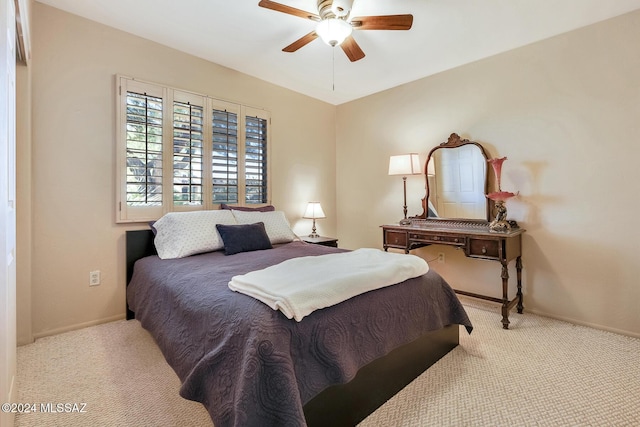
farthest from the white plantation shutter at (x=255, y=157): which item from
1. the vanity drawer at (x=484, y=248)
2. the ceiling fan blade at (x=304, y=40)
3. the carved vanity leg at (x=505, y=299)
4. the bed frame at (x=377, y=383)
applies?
the carved vanity leg at (x=505, y=299)

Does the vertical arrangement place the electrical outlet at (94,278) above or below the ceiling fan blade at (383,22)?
below

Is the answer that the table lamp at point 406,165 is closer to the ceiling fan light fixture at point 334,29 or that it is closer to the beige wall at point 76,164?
the ceiling fan light fixture at point 334,29

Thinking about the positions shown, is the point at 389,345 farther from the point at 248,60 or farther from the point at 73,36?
the point at 73,36

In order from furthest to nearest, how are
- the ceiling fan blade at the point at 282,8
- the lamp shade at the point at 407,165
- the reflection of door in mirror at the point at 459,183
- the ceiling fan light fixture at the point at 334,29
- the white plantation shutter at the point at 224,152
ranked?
the lamp shade at the point at 407,165, the white plantation shutter at the point at 224,152, the reflection of door in mirror at the point at 459,183, the ceiling fan light fixture at the point at 334,29, the ceiling fan blade at the point at 282,8

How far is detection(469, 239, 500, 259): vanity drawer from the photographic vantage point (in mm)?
2596

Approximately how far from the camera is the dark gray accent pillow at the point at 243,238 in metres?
2.60

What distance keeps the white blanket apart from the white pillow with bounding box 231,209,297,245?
1169 millimetres

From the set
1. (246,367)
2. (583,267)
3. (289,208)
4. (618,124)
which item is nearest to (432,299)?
(246,367)

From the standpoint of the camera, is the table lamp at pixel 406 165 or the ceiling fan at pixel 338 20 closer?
the ceiling fan at pixel 338 20

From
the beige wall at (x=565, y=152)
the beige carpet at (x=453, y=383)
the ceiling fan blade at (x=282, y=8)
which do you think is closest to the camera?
the beige carpet at (x=453, y=383)

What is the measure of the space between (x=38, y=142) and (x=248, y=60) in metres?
1.97

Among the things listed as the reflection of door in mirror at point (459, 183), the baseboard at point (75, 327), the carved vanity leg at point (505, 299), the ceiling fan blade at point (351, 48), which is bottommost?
the baseboard at point (75, 327)

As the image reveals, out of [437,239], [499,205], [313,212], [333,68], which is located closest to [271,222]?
[313,212]

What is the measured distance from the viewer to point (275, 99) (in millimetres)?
3799
